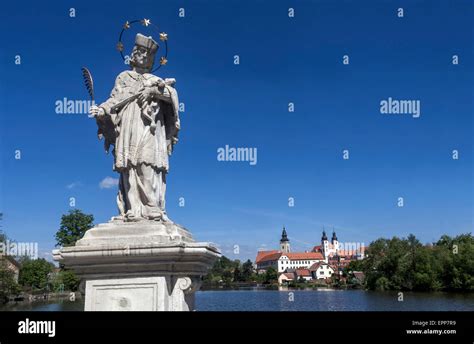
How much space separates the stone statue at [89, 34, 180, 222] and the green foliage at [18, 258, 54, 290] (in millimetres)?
69711

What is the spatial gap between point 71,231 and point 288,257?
12481 centimetres

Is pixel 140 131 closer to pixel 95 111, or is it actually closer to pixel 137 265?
pixel 95 111

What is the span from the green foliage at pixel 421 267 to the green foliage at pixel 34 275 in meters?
46.6

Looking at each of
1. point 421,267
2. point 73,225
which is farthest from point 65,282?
point 421,267

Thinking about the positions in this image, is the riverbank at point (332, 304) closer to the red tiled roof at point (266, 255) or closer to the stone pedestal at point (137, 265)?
the stone pedestal at point (137, 265)

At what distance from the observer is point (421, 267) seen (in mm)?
62375

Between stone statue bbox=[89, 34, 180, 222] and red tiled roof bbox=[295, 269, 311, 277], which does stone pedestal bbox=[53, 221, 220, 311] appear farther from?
red tiled roof bbox=[295, 269, 311, 277]

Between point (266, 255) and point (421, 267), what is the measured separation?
423 ft

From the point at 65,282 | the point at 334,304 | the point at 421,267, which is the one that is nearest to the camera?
the point at 334,304

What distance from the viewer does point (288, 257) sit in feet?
555

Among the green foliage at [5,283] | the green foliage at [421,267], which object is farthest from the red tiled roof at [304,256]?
the green foliage at [5,283]

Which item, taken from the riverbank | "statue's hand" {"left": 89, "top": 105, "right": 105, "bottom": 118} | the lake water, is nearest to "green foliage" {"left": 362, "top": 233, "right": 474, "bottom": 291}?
the riverbank
